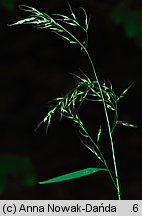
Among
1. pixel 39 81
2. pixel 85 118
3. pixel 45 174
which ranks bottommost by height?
pixel 45 174

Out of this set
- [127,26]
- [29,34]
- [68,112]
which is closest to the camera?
[68,112]

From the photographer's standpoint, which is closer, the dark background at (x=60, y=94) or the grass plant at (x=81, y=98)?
the grass plant at (x=81, y=98)

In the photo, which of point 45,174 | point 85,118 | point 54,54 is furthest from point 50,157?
point 54,54

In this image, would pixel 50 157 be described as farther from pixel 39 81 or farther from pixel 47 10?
pixel 47 10

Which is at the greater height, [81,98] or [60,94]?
[81,98]

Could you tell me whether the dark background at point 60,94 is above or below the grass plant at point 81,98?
below

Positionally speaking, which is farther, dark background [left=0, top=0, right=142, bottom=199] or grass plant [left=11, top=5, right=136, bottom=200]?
dark background [left=0, top=0, right=142, bottom=199]

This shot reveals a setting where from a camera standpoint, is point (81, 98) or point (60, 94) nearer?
point (81, 98)

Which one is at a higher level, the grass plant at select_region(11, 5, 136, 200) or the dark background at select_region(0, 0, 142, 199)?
the grass plant at select_region(11, 5, 136, 200)
